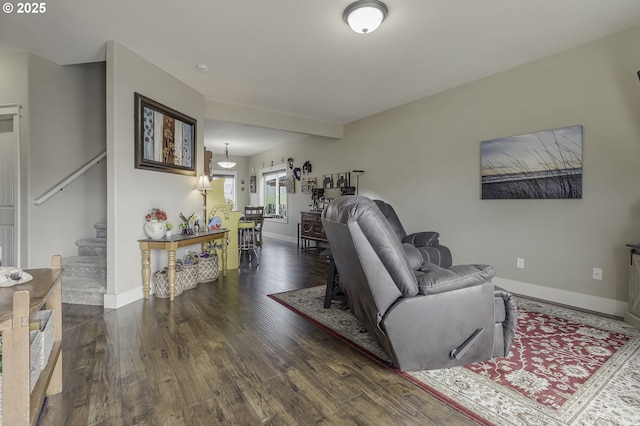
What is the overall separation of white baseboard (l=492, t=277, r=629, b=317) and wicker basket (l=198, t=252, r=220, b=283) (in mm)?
3788

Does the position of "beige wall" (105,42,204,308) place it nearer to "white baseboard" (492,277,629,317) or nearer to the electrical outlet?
"white baseboard" (492,277,629,317)

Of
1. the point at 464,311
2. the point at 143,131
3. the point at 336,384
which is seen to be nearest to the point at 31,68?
the point at 143,131

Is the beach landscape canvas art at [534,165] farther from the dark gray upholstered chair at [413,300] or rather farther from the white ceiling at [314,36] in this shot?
the dark gray upholstered chair at [413,300]

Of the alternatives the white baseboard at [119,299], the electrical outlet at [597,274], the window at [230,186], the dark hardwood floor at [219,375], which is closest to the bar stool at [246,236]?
the white baseboard at [119,299]

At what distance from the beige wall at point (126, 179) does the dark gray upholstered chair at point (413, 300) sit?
2.50 meters

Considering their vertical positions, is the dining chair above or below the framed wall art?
below

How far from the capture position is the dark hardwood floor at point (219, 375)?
1513mm

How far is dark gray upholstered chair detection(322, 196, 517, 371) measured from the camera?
1.73 m

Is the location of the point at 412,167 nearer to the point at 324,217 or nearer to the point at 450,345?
the point at 324,217

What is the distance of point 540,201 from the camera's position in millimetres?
3424

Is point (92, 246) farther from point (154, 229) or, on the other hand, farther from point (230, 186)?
point (230, 186)

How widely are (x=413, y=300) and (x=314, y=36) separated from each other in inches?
102

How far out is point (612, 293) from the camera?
9.69ft

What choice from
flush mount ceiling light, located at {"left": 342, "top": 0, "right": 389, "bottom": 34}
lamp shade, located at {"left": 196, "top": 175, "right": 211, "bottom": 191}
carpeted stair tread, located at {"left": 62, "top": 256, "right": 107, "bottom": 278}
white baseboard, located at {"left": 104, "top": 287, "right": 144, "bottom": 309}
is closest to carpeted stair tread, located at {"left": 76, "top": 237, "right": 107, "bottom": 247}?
carpeted stair tread, located at {"left": 62, "top": 256, "right": 107, "bottom": 278}
